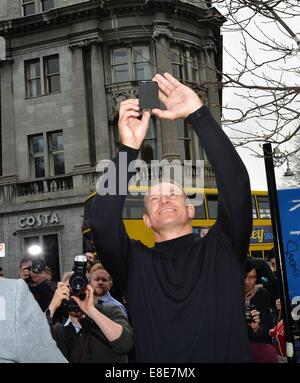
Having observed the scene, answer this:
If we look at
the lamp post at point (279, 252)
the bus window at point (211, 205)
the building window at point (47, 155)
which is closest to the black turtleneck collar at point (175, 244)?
the lamp post at point (279, 252)

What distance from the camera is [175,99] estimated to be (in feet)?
8.15

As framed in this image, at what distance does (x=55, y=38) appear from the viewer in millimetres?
23172

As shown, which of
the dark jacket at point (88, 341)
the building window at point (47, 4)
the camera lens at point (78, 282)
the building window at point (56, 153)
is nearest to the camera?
the camera lens at point (78, 282)

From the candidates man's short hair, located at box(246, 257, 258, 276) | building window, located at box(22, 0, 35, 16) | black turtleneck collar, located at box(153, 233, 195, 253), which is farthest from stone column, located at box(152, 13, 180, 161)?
black turtleneck collar, located at box(153, 233, 195, 253)

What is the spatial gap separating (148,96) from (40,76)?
22.3 meters

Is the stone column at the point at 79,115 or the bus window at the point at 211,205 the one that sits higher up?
the stone column at the point at 79,115

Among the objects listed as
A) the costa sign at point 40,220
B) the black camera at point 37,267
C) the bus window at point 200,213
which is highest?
the costa sign at point 40,220

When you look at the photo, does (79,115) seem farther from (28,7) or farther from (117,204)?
(117,204)

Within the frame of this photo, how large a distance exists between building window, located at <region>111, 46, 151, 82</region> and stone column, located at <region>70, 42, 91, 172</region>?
157cm

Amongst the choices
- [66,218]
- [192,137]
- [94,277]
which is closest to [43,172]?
[66,218]

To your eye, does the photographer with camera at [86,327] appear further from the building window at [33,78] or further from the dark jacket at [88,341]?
the building window at [33,78]

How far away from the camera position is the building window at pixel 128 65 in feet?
75.6

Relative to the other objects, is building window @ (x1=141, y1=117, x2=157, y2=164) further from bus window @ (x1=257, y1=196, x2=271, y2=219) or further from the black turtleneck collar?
the black turtleneck collar
